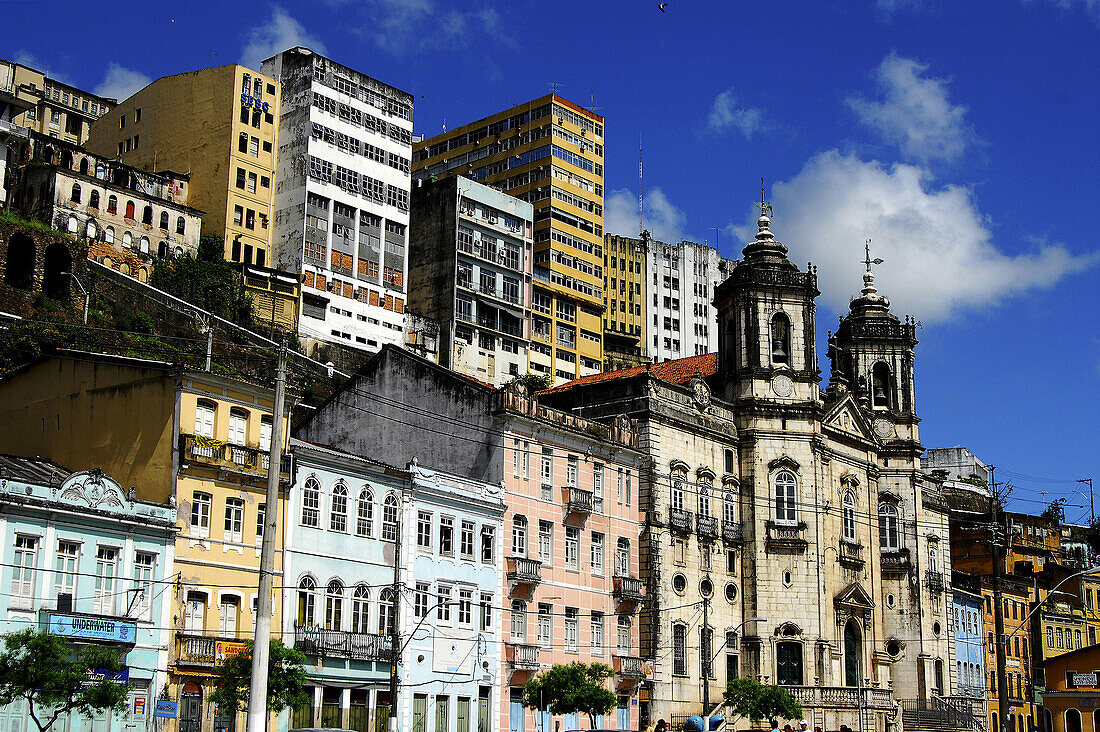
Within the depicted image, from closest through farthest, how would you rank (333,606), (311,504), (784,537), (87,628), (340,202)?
(87,628) < (311,504) < (333,606) < (784,537) < (340,202)

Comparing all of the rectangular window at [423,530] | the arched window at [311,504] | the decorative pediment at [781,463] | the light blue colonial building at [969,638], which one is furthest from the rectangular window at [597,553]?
the light blue colonial building at [969,638]

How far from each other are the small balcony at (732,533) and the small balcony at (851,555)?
320 inches

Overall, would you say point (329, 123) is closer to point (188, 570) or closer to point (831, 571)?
point (831, 571)

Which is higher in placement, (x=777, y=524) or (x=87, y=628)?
(x=777, y=524)

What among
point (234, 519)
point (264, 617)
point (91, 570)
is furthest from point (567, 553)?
point (264, 617)

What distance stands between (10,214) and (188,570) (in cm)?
4241

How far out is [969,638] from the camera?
93.1 meters

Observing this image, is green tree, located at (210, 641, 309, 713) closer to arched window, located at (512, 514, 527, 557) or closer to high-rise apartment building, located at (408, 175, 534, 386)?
arched window, located at (512, 514, 527, 557)

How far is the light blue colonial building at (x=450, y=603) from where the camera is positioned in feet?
177

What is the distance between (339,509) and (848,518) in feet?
132

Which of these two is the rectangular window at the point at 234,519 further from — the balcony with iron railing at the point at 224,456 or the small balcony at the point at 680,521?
the small balcony at the point at 680,521

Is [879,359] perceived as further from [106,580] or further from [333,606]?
[106,580]

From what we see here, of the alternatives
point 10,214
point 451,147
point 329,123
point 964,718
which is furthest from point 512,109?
point 964,718

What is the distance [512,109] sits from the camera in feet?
436
